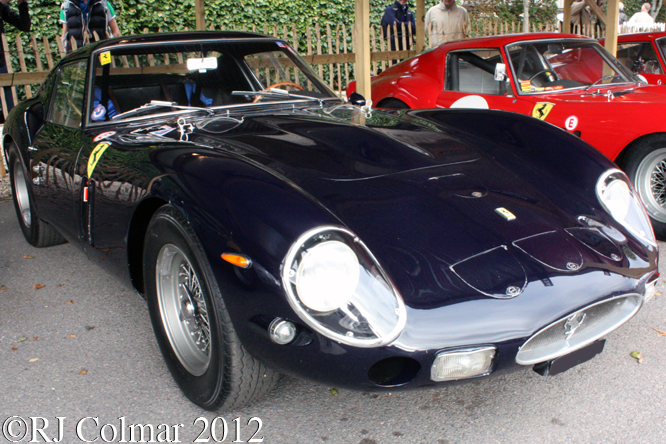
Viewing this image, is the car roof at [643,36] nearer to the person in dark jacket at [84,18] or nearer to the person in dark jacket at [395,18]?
the person in dark jacket at [395,18]

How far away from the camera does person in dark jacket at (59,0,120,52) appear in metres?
6.08

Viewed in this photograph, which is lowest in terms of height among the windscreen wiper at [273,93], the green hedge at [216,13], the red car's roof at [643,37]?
the windscreen wiper at [273,93]

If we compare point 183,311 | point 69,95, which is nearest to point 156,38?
point 69,95

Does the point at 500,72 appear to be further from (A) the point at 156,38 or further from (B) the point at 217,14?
(B) the point at 217,14

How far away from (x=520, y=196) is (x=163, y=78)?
200 centimetres

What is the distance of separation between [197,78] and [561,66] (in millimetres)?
3150

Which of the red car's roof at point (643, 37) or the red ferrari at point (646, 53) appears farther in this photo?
the red car's roof at point (643, 37)

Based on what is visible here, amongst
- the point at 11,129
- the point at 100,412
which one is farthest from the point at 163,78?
the point at 100,412

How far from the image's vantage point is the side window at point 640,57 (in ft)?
20.6

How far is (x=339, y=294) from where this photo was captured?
162cm

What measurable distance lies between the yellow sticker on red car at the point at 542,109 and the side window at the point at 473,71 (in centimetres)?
64

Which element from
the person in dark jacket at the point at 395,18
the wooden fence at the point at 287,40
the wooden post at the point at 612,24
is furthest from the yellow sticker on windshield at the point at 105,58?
the person in dark jacket at the point at 395,18

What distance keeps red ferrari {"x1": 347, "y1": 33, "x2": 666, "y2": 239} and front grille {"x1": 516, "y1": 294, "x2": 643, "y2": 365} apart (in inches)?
83.1

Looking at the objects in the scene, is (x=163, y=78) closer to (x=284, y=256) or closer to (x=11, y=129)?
(x=11, y=129)
